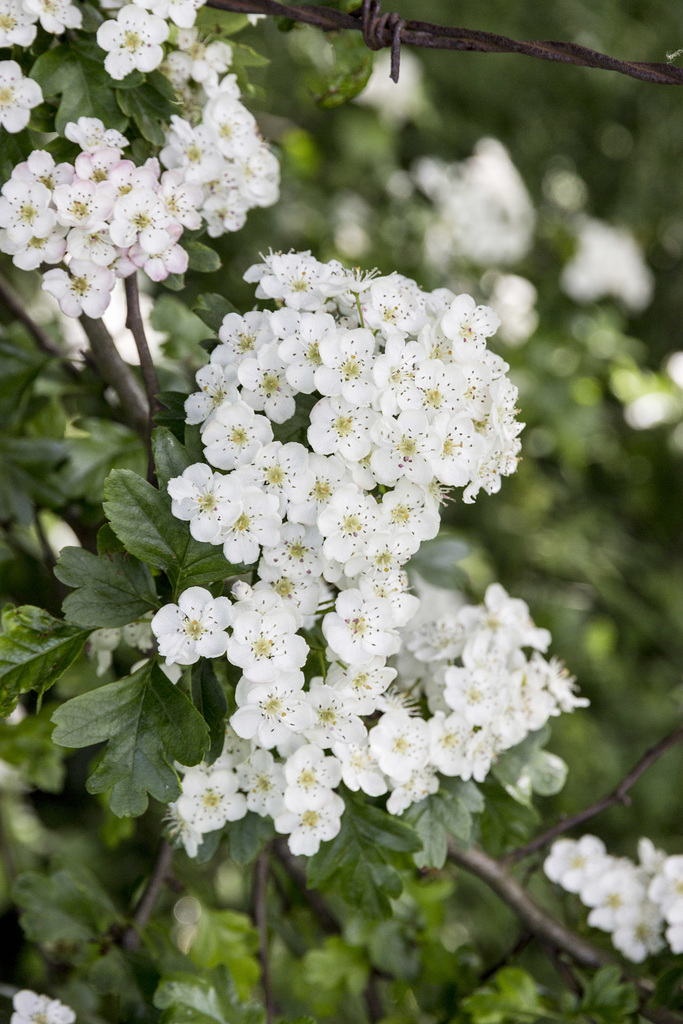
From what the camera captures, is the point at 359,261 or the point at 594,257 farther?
the point at 594,257

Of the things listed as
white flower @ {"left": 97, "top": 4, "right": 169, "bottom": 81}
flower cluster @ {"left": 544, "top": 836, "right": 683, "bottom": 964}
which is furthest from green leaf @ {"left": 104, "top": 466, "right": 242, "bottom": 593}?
flower cluster @ {"left": 544, "top": 836, "right": 683, "bottom": 964}

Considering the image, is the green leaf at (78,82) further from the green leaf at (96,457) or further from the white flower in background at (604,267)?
the white flower in background at (604,267)

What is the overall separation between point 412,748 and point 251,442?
0.99 ft

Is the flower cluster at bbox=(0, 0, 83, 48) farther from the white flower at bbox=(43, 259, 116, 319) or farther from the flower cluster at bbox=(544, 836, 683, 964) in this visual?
the flower cluster at bbox=(544, 836, 683, 964)

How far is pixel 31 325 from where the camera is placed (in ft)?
3.34

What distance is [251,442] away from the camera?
59 centimetres

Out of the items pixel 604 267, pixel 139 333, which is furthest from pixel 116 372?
pixel 604 267

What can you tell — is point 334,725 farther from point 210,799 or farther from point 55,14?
point 55,14

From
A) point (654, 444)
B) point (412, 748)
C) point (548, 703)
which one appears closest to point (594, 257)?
point (654, 444)

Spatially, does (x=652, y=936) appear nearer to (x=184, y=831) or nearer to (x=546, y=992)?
(x=546, y=992)

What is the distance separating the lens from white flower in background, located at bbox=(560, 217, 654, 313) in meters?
2.23

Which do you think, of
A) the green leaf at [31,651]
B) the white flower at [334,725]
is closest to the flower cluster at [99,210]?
the green leaf at [31,651]

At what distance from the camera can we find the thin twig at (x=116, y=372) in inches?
31.2

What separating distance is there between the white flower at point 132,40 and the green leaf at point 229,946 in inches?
34.5
